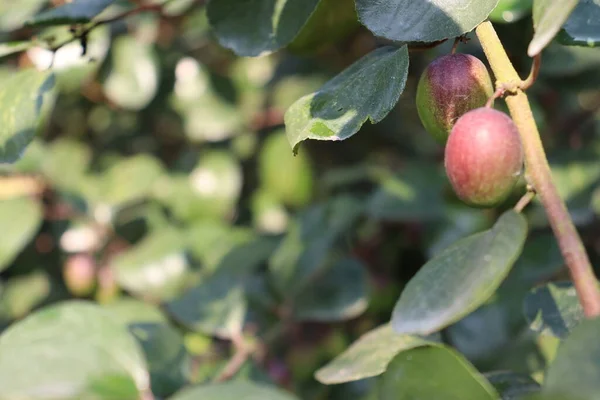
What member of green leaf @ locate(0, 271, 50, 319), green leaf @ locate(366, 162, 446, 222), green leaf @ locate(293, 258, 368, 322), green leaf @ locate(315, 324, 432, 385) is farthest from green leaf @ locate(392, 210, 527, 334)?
green leaf @ locate(0, 271, 50, 319)

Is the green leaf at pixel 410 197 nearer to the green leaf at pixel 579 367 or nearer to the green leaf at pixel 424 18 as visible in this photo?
the green leaf at pixel 424 18

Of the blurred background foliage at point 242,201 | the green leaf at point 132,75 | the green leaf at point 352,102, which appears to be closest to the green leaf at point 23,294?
the blurred background foliage at point 242,201

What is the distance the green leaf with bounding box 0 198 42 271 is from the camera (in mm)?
1220

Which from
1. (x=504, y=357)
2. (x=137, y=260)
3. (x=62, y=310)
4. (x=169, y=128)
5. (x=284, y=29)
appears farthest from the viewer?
(x=169, y=128)

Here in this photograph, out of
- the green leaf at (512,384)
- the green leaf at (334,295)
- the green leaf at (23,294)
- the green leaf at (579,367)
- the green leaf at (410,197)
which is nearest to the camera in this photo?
the green leaf at (579,367)

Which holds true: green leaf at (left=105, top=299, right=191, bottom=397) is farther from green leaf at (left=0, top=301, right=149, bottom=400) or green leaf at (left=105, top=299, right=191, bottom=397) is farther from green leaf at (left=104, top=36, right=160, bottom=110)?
green leaf at (left=104, top=36, right=160, bottom=110)

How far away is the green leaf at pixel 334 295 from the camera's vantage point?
3.55ft

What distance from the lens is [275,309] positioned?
113cm

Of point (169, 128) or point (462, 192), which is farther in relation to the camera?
point (169, 128)

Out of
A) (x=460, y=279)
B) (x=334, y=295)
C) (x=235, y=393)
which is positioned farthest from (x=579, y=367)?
(x=334, y=295)

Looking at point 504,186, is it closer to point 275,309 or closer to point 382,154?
point 275,309

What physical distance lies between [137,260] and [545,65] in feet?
2.33

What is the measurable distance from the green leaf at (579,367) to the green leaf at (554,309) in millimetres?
212

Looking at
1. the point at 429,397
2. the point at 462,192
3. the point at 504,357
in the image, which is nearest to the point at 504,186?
the point at 462,192
